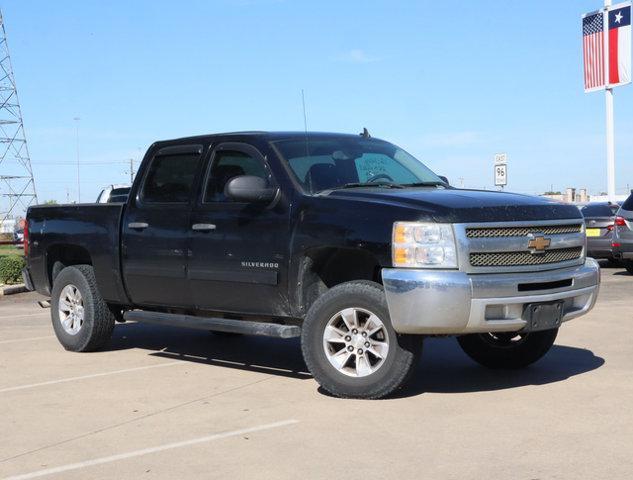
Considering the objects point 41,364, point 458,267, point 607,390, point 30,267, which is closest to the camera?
point 458,267

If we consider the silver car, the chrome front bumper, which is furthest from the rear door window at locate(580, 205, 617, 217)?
the chrome front bumper

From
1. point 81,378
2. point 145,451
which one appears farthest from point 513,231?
point 81,378

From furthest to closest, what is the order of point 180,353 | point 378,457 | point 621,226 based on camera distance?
1. point 621,226
2. point 180,353
3. point 378,457

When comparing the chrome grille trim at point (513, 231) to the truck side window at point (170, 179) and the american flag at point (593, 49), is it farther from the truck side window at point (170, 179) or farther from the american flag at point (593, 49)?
the american flag at point (593, 49)

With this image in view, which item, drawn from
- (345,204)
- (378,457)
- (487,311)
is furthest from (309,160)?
(378,457)

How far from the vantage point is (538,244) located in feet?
21.5

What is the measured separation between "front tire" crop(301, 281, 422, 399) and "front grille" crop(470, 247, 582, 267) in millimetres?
696

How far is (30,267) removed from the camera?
9.88 m

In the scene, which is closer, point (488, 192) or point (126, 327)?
point (488, 192)

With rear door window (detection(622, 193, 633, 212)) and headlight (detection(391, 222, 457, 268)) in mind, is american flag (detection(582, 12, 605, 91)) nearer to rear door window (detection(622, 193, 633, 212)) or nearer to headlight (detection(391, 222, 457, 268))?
rear door window (detection(622, 193, 633, 212))

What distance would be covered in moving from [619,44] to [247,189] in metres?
32.4

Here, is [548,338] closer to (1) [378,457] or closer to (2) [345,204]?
(2) [345,204]

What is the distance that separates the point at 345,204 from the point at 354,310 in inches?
30.3

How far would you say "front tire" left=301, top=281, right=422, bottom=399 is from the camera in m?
6.39
